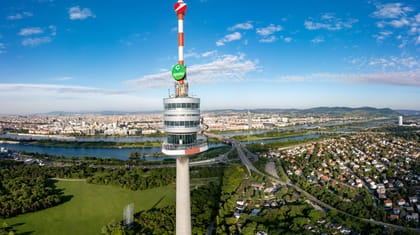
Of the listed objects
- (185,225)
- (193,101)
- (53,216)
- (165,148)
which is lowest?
(53,216)

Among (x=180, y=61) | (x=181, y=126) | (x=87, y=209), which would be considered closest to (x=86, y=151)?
(x=87, y=209)

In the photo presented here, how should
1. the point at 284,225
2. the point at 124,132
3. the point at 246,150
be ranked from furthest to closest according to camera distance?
the point at 124,132
the point at 246,150
the point at 284,225

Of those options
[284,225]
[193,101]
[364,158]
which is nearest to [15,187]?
[193,101]

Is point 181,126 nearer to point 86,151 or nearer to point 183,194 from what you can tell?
point 183,194

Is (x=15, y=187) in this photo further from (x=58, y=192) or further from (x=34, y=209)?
(x=34, y=209)

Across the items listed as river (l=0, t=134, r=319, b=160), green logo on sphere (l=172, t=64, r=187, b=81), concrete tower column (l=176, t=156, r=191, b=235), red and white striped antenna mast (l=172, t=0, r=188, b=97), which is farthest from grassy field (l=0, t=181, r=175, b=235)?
river (l=0, t=134, r=319, b=160)

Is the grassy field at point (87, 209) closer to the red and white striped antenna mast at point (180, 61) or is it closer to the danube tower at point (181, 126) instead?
the danube tower at point (181, 126)

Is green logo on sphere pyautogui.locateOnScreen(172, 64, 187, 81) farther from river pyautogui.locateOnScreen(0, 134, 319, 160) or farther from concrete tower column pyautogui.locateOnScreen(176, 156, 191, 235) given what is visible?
river pyautogui.locateOnScreen(0, 134, 319, 160)
